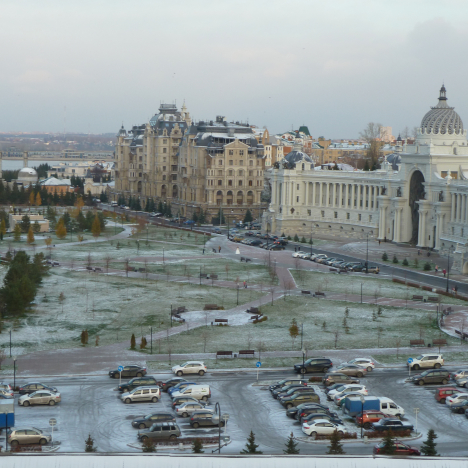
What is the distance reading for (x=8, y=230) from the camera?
369 ft

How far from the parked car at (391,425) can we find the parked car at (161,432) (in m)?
8.02

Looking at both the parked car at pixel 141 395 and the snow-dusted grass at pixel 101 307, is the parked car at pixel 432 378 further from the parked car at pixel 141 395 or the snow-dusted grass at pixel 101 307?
the snow-dusted grass at pixel 101 307

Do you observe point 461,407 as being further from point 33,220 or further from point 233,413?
point 33,220

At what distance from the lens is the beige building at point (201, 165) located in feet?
→ 431

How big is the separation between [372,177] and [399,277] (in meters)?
32.4

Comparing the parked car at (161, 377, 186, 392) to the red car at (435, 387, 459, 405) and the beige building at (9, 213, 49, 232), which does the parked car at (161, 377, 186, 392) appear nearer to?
the red car at (435, 387, 459, 405)

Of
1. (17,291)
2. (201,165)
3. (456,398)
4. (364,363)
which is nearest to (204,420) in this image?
(456,398)

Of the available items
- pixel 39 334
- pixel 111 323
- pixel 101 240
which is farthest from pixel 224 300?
pixel 101 240

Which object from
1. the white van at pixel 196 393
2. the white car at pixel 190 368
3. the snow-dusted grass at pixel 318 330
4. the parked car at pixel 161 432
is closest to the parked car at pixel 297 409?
the white van at pixel 196 393

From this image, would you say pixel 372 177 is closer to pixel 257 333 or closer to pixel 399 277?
pixel 399 277

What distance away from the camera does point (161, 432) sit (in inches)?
1441

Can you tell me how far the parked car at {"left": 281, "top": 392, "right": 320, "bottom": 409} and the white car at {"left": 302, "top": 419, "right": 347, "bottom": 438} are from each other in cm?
353

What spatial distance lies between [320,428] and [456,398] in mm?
7644

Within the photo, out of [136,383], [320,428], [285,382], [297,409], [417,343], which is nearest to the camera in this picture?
[320,428]
